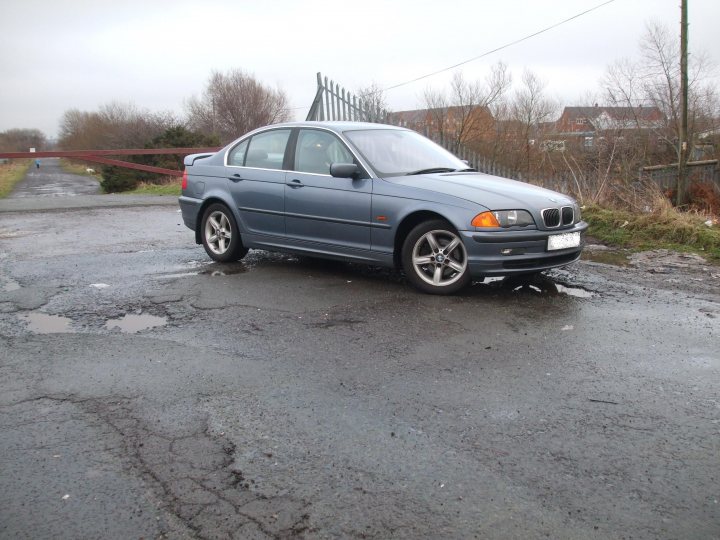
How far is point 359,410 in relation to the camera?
144 inches

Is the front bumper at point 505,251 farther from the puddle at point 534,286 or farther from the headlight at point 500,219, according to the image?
the puddle at point 534,286

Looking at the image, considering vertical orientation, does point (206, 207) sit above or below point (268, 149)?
below

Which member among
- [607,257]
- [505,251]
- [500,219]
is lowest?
[607,257]

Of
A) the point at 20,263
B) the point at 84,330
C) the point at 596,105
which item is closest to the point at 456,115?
the point at 596,105

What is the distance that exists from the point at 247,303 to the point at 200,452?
2930 millimetres

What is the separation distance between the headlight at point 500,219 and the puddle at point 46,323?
3572 millimetres

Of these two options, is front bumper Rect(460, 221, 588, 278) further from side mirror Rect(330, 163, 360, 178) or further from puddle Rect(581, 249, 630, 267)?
puddle Rect(581, 249, 630, 267)

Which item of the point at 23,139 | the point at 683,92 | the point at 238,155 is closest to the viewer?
the point at 238,155

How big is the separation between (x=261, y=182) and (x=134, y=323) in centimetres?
257

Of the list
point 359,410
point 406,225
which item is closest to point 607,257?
point 406,225

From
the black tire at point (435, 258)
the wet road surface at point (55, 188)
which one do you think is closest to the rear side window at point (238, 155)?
the black tire at point (435, 258)

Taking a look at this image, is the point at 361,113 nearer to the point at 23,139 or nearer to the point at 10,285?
the point at 10,285

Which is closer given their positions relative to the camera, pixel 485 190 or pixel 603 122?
pixel 485 190

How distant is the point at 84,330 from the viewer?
17.3 feet
